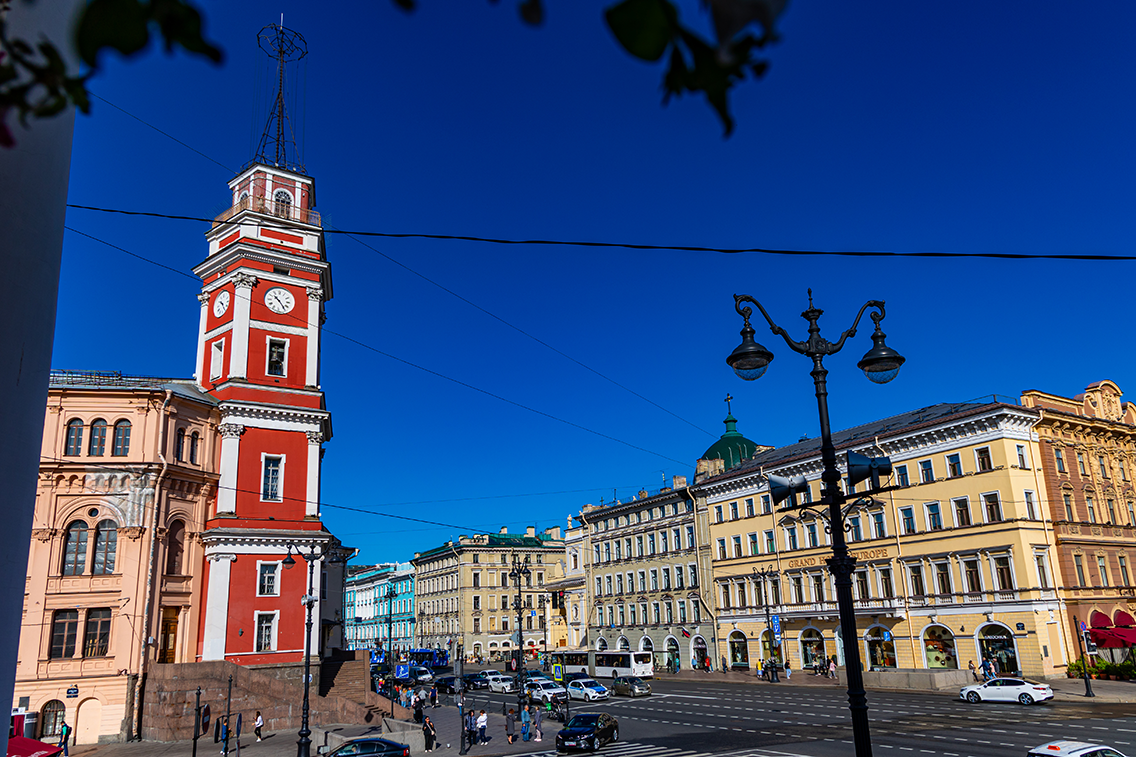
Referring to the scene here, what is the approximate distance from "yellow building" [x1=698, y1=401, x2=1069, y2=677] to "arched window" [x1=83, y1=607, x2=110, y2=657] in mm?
36266

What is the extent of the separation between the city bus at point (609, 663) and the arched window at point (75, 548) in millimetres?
31752

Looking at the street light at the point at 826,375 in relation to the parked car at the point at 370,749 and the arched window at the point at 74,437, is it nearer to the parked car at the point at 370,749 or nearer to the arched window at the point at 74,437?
the parked car at the point at 370,749

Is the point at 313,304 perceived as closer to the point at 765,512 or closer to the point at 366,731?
the point at 366,731

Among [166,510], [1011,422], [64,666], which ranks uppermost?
[1011,422]

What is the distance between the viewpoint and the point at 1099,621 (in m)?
46.2

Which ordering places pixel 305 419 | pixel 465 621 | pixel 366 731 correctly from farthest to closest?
pixel 465 621
pixel 305 419
pixel 366 731

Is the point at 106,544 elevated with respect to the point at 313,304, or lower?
lower

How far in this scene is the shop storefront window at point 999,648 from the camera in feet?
147

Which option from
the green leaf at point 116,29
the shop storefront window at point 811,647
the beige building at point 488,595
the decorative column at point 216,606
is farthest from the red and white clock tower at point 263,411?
the beige building at point 488,595

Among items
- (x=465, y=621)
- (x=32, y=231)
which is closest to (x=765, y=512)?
(x=465, y=621)

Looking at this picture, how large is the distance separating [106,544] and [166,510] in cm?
271

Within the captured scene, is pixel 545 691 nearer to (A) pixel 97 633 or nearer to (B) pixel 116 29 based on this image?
(A) pixel 97 633

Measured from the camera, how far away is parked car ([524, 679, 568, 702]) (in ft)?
148

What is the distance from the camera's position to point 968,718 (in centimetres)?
3144
